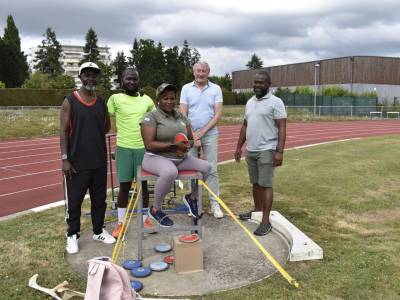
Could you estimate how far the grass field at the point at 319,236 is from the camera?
3638mm

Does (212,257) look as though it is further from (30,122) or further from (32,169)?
(30,122)

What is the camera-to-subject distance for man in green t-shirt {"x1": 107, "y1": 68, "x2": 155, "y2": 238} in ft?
15.6

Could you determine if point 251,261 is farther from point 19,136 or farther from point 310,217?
point 19,136

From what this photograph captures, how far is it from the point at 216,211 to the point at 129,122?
176cm

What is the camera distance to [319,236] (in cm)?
498

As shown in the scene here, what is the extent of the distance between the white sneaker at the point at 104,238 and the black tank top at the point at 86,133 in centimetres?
86

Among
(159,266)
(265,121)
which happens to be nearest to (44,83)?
(265,121)

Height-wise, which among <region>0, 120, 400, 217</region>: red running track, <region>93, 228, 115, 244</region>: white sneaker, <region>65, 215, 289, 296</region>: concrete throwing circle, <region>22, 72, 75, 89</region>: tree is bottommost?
<region>0, 120, 400, 217</region>: red running track

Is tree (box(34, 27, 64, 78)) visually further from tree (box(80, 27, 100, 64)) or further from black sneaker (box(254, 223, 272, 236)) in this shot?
black sneaker (box(254, 223, 272, 236))

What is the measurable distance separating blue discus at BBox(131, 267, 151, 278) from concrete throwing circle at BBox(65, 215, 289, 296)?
0.15 ft

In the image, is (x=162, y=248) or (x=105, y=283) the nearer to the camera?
(x=105, y=283)

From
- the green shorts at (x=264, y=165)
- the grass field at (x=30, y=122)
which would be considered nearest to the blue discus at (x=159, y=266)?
the green shorts at (x=264, y=165)

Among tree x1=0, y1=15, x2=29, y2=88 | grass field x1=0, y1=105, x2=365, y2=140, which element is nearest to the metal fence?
grass field x1=0, y1=105, x2=365, y2=140

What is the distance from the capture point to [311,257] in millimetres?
4242
